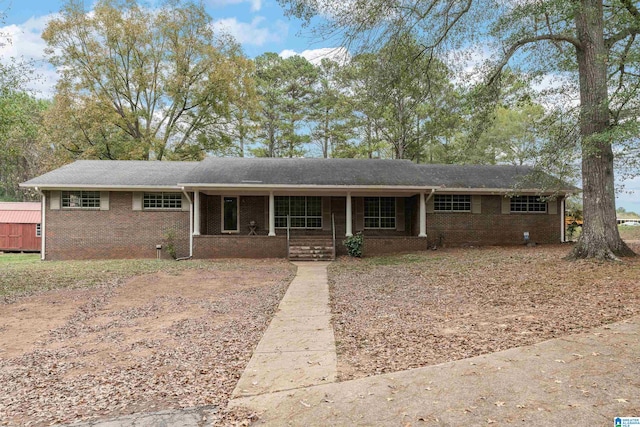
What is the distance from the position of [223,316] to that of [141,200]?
10770 mm

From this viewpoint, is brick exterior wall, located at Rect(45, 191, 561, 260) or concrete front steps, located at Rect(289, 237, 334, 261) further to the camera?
brick exterior wall, located at Rect(45, 191, 561, 260)

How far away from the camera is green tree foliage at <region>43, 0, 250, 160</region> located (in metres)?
22.5

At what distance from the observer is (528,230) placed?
16.3 m

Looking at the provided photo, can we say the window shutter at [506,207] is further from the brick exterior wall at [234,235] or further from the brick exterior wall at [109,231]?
the brick exterior wall at [109,231]

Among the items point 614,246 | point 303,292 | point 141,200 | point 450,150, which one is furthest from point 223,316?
point 450,150

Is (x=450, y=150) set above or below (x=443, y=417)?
above

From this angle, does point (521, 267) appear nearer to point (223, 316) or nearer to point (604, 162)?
point (604, 162)

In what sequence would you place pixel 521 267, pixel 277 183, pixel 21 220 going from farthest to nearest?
pixel 21 220
pixel 277 183
pixel 521 267

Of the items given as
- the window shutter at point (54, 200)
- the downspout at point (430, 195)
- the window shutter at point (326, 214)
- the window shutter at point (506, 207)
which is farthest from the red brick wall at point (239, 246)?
the window shutter at point (506, 207)

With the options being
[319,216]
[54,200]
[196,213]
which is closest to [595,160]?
[319,216]

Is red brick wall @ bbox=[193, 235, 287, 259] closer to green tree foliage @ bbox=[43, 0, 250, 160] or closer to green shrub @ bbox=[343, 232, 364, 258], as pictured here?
green shrub @ bbox=[343, 232, 364, 258]

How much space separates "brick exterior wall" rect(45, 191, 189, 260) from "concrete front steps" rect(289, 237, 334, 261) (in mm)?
Result: 4847

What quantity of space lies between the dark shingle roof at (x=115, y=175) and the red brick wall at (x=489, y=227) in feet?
36.8

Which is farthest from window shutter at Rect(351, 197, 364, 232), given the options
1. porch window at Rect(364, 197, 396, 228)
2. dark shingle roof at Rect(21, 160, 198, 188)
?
dark shingle roof at Rect(21, 160, 198, 188)
